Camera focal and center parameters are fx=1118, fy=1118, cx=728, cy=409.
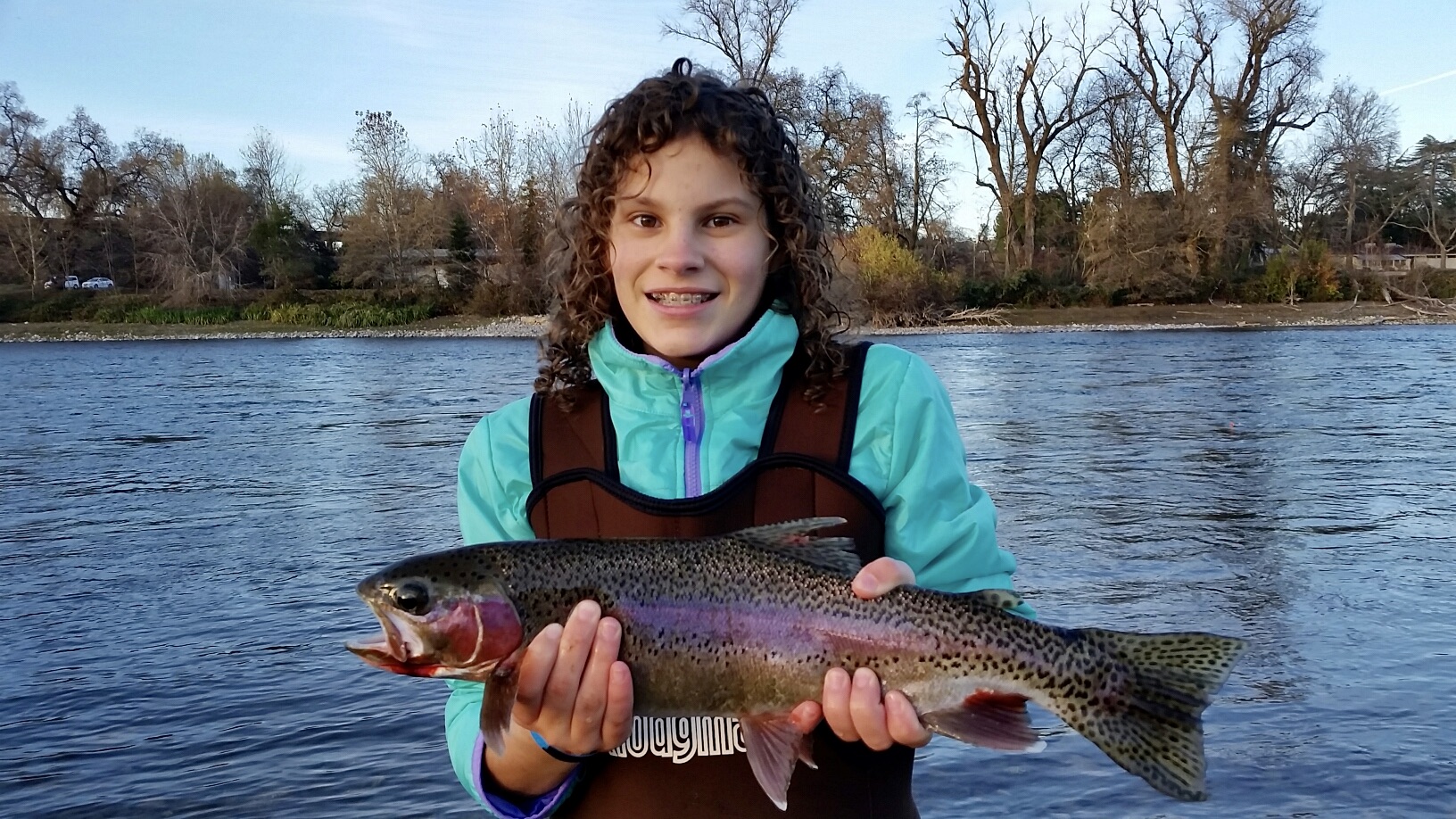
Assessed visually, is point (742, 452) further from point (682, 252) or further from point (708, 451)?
point (682, 252)

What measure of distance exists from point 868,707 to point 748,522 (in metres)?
0.56

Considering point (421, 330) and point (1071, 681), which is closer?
point (1071, 681)

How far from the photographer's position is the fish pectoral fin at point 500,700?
99.5 inches

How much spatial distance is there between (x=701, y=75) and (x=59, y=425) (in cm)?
2285

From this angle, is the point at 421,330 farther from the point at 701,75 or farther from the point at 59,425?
the point at 701,75

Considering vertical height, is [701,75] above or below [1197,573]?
above

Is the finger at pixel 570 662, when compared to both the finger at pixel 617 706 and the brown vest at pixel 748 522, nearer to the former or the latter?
the finger at pixel 617 706

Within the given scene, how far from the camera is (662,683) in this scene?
2613 millimetres

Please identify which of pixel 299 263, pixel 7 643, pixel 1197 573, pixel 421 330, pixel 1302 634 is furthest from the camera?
pixel 299 263

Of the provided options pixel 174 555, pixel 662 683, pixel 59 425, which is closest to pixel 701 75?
pixel 662 683

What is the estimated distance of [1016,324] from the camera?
169ft

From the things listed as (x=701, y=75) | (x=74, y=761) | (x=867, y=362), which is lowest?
(x=74, y=761)

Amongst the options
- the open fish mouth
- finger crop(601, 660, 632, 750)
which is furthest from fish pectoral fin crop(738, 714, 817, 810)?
the open fish mouth

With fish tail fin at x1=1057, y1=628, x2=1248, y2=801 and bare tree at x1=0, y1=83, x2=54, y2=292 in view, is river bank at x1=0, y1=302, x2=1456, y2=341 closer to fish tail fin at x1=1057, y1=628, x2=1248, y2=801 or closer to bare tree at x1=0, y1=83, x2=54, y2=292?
bare tree at x1=0, y1=83, x2=54, y2=292
